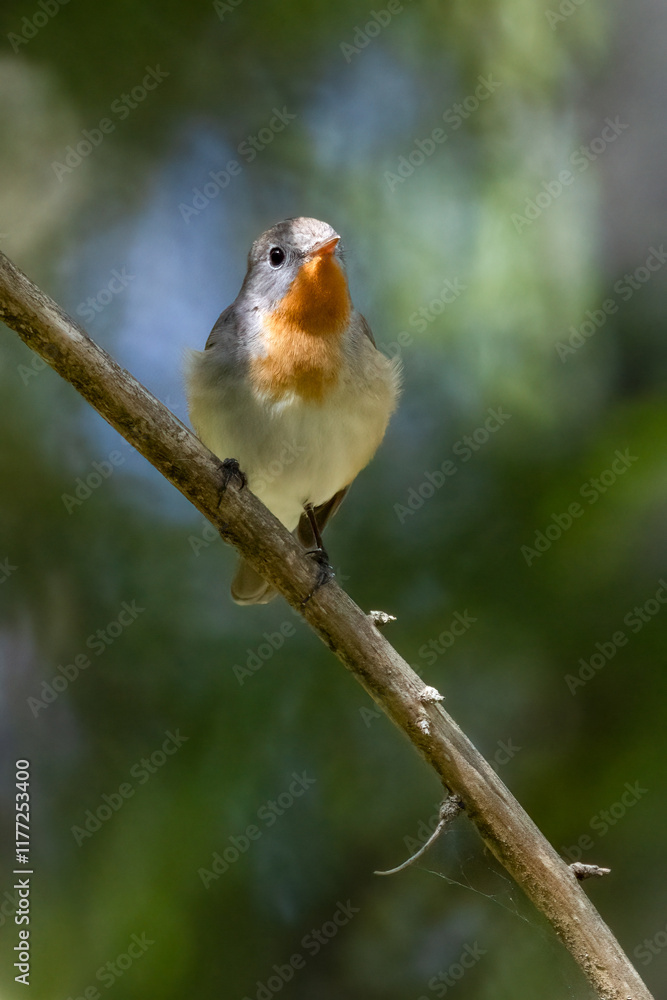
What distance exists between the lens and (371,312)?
432 centimetres

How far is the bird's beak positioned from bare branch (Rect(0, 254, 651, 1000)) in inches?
42.7

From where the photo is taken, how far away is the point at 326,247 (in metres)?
3.25

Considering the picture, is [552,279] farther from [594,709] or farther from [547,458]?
[594,709]

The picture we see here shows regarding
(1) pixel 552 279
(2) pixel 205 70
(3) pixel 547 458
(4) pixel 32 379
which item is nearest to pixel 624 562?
(3) pixel 547 458

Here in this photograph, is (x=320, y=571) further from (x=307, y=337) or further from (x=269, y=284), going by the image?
(x=269, y=284)

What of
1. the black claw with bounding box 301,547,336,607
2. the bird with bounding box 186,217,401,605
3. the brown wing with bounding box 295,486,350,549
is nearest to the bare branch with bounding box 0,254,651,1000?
the black claw with bounding box 301,547,336,607

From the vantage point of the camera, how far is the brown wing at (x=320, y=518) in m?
3.99

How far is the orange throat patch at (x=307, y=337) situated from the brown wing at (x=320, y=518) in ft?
2.62

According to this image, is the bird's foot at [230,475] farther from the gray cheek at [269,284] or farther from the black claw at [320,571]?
the gray cheek at [269,284]

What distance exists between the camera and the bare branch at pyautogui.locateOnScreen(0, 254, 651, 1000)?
2.33 metres

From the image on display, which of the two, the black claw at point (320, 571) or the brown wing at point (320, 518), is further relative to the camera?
the brown wing at point (320, 518)

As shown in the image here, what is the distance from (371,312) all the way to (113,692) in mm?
2110

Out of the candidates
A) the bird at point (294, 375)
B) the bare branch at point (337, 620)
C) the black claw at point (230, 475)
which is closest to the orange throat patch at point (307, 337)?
the bird at point (294, 375)

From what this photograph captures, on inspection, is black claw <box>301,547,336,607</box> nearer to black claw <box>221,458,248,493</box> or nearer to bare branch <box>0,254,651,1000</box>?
bare branch <box>0,254,651,1000</box>
